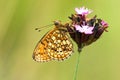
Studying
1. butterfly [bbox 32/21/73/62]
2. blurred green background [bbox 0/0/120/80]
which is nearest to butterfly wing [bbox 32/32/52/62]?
butterfly [bbox 32/21/73/62]

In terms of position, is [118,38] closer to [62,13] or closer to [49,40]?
[62,13]

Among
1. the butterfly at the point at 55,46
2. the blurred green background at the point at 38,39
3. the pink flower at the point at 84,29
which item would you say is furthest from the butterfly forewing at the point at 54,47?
the blurred green background at the point at 38,39

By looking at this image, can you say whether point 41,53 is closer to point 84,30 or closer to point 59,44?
point 59,44

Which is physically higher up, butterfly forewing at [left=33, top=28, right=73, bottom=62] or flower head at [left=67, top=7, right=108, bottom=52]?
flower head at [left=67, top=7, right=108, bottom=52]

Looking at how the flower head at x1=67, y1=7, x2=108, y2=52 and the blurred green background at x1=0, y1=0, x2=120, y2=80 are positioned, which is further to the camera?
the blurred green background at x1=0, y1=0, x2=120, y2=80

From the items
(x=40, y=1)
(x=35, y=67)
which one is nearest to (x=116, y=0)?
(x=40, y=1)

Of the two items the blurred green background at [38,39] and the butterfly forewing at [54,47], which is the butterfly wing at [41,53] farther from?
the blurred green background at [38,39]

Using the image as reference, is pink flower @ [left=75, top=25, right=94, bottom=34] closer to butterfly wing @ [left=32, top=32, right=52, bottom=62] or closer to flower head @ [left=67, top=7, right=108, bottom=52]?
flower head @ [left=67, top=7, right=108, bottom=52]
